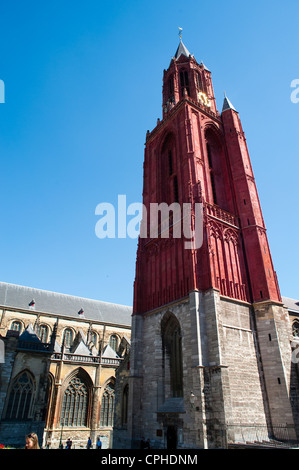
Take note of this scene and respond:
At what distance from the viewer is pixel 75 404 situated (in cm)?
2681

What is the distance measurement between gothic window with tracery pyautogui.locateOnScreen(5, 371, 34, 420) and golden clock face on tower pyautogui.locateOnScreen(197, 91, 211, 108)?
30810 mm

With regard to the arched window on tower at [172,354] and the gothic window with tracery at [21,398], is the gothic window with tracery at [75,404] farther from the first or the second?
the arched window on tower at [172,354]

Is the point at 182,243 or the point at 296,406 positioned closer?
the point at 296,406

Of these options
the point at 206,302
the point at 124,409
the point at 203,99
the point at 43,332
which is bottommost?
the point at 124,409

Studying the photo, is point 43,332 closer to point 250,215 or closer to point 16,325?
point 16,325

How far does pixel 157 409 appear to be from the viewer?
17922mm

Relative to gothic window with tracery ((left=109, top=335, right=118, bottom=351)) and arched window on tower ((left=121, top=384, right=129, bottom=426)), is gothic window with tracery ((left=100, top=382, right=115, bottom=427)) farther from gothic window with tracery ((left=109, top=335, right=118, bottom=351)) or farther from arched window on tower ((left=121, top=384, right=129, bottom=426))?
gothic window with tracery ((left=109, top=335, right=118, bottom=351))

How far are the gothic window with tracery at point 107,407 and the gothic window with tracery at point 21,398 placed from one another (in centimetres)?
912

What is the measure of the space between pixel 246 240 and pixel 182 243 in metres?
5.62

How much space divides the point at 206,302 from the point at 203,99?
24.1 m

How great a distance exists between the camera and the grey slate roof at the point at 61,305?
117 ft

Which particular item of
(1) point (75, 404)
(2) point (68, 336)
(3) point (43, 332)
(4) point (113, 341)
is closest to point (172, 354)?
(1) point (75, 404)
